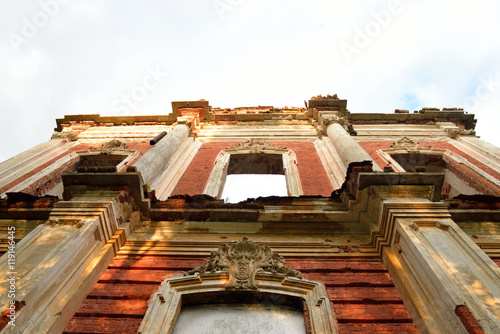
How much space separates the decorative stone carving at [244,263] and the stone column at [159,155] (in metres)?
3.07

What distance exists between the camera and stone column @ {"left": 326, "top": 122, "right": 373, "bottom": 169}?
288 inches

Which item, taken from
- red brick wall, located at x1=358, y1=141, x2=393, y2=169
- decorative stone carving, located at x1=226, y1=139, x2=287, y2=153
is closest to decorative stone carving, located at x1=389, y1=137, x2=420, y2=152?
red brick wall, located at x1=358, y1=141, x2=393, y2=169

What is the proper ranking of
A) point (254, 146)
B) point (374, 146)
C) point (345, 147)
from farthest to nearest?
point (374, 146)
point (254, 146)
point (345, 147)

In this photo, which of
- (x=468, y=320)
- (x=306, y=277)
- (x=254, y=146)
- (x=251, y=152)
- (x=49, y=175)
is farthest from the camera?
(x=254, y=146)

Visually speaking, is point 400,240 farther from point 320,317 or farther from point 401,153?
point 401,153

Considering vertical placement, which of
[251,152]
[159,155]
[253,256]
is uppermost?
[251,152]

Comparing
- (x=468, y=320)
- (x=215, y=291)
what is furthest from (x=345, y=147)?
(x=468, y=320)

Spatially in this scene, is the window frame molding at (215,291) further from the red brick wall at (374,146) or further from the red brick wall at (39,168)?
the red brick wall at (374,146)

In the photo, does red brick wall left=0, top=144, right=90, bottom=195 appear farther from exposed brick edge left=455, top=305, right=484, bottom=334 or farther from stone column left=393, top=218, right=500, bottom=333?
exposed brick edge left=455, top=305, right=484, bottom=334

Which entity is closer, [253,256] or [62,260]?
[62,260]

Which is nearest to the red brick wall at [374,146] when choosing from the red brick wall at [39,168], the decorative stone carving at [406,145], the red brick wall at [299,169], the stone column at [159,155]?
the decorative stone carving at [406,145]

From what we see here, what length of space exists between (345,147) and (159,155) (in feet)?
16.0

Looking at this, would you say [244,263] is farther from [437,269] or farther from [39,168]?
[39,168]

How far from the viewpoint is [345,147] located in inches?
328
